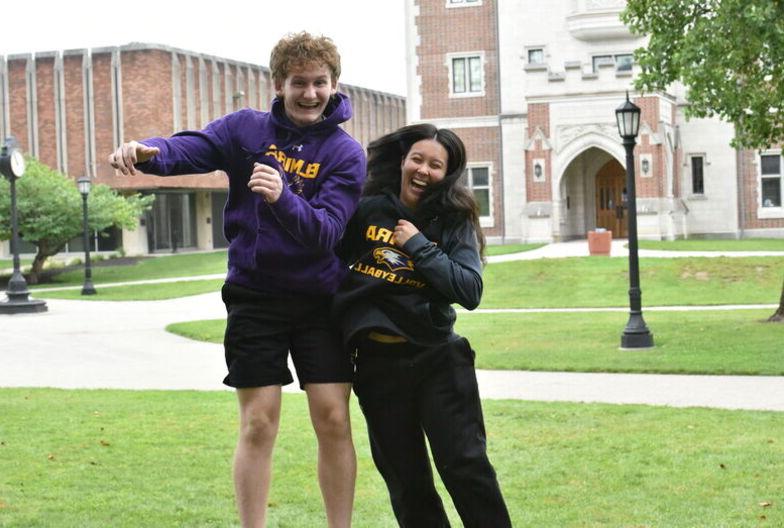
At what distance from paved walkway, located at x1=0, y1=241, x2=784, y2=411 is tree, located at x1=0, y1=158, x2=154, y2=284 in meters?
14.2

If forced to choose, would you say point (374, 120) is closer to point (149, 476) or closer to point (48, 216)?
point (48, 216)

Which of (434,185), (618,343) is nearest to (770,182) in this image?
(618,343)

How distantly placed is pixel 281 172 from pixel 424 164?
1.85 ft

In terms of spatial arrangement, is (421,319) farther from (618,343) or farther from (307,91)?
(618,343)

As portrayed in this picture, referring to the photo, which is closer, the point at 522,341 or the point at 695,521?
the point at 695,521

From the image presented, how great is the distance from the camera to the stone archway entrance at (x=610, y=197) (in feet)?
133

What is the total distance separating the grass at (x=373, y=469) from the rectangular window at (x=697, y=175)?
103 feet

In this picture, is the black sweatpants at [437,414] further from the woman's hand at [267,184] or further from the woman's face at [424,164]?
the woman's hand at [267,184]

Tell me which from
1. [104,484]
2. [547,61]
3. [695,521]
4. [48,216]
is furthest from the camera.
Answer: [547,61]

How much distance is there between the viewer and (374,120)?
7219 cm

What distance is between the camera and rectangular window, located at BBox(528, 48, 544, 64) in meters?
40.3

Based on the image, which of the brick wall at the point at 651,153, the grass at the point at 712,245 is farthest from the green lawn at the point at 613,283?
the brick wall at the point at 651,153

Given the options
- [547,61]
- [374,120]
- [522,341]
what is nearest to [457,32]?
[547,61]

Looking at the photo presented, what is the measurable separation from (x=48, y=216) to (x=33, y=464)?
30358 millimetres
